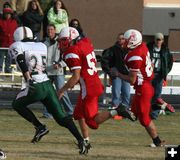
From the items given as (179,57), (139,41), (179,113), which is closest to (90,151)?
(139,41)

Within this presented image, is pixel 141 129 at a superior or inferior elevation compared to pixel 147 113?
inferior

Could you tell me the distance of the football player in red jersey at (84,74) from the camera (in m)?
12.2

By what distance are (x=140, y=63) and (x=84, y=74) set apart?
2.79ft

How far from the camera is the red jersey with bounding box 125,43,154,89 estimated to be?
41.5 ft

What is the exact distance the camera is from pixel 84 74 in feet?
40.8

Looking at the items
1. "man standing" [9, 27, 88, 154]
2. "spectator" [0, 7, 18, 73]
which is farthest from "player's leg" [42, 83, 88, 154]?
"spectator" [0, 7, 18, 73]

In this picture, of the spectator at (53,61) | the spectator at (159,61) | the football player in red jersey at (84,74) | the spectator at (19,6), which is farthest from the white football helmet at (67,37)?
the spectator at (19,6)

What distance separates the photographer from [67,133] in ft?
48.8

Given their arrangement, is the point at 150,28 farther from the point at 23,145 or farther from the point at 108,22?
the point at 23,145

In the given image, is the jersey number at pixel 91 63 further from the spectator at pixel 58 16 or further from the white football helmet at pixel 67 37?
the spectator at pixel 58 16

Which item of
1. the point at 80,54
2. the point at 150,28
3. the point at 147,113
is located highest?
the point at 80,54

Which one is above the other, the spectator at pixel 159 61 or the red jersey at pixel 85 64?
the red jersey at pixel 85 64

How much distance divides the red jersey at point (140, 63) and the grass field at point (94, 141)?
1010 mm

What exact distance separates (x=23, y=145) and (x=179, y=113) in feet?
21.1
